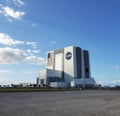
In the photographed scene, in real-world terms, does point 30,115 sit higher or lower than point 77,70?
lower

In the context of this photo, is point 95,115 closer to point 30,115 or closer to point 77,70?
point 30,115

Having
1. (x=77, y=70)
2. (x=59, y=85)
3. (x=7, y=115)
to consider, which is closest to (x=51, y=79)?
(x=59, y=85)

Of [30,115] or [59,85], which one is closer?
[30,115]

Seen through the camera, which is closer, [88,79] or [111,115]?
[111,115]

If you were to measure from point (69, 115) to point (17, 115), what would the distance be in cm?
357

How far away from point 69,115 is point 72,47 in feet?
607

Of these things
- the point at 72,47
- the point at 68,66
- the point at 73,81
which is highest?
the point at 72,47

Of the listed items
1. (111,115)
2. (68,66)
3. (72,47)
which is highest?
(72,47)

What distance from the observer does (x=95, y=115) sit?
14.8 meters

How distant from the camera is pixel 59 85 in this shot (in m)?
191

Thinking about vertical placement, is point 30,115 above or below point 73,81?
below

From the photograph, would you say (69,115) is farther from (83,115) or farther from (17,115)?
(17,115)

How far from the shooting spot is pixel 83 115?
14852 millimetres

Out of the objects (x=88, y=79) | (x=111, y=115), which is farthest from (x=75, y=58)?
(x=111, y=115)
